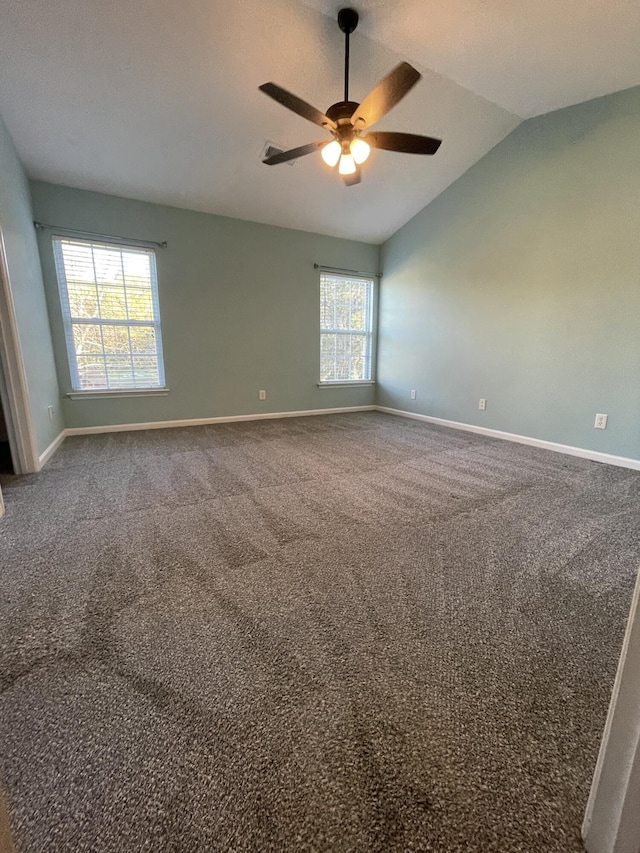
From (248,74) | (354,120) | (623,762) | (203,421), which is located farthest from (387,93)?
(203,421)

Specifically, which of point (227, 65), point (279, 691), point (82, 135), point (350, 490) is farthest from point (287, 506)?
point (82, 135)

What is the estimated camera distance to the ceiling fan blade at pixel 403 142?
2230mm

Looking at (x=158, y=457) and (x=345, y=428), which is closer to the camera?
(x=158, y=457)

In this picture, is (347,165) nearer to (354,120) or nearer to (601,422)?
(354,120)

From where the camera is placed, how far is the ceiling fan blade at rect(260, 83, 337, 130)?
198cm

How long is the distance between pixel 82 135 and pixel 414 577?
4221 mm

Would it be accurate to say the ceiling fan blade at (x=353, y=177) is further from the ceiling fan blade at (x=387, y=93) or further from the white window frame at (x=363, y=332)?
the white window frame at (x=363, y=332)

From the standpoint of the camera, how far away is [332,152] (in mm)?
2381

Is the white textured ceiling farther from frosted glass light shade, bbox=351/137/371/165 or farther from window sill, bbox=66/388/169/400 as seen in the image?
window sill, bbox=66/388/169/400

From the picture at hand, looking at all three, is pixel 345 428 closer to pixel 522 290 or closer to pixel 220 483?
pixel 220 483

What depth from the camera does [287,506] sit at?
2227 mm

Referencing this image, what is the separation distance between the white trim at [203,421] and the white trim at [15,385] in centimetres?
119

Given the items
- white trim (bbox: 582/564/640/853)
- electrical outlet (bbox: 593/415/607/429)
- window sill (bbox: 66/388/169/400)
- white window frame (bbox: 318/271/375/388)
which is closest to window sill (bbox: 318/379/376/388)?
white window frame (bbox: 318/271/375/388)

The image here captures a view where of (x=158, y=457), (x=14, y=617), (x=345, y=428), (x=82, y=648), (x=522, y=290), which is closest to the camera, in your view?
(x=82, y=648)
